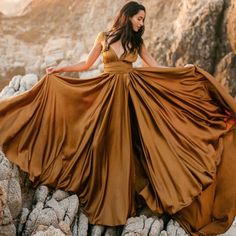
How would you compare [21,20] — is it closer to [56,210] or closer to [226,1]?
[226,1]

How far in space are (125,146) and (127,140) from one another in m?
0.05

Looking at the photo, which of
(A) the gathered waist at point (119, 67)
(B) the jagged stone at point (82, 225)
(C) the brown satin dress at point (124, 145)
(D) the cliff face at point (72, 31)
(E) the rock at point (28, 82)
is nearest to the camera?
(B) the jagged stone at point (82, 225)

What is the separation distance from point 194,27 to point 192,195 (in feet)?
19.9

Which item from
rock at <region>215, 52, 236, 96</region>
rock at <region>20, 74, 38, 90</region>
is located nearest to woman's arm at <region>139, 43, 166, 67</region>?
rock at <region>20, 74, 38, 90</region>

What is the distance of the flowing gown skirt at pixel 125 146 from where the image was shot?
4.89 m

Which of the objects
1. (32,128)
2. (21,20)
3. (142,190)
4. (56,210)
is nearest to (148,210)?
(142,190)

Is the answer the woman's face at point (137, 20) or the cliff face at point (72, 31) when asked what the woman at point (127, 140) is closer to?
the woman's face at point (137, 20)

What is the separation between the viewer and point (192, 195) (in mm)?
4848

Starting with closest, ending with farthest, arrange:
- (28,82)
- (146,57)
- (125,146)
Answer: (125,146) < (146,57) < (28,82)

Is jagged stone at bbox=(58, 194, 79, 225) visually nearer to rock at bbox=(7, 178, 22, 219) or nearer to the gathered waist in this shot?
rock at bbox=(7, 178, 22, 219)

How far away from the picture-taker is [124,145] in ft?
16.3

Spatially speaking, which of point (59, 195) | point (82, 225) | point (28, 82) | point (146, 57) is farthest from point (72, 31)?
point (82, 225)

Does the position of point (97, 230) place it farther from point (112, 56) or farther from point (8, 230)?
point (112, 56)

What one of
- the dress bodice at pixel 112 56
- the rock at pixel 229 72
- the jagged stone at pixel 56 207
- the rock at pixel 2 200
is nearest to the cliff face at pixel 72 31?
the rock at pixel 229 72
